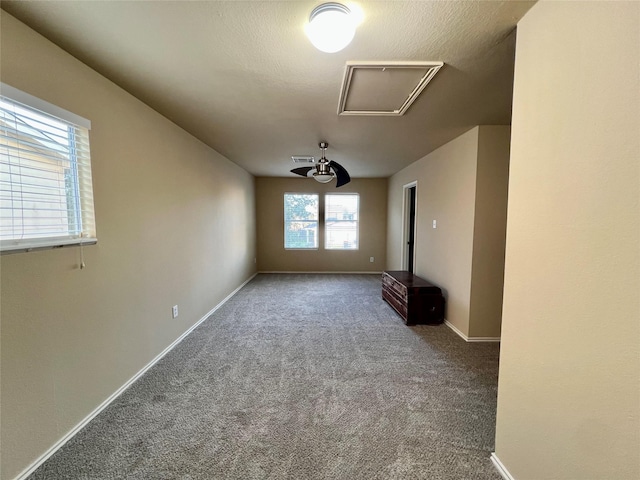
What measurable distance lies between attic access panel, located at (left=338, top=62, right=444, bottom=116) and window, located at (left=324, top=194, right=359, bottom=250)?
13.6 feet

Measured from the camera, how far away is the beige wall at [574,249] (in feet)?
2.75

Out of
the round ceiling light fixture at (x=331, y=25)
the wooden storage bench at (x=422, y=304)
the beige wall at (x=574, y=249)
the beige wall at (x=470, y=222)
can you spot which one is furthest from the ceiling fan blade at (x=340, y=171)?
the beige wall at (x=574, y=249)

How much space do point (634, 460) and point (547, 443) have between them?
0.35 meters

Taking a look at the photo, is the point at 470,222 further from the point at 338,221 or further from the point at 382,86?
the point at 338,221

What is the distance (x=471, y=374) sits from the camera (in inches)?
90.0

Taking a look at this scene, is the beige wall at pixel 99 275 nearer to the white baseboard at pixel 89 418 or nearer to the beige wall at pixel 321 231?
the white baseboard at pixel 89 418

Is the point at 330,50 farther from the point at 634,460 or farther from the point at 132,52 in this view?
the point at 634,460

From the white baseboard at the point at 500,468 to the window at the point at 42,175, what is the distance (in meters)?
2.80

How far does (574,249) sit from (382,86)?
1.60m

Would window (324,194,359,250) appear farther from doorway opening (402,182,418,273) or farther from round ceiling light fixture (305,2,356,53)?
round ceiling light fixture (305,2,356,53)

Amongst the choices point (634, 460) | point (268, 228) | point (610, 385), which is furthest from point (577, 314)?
point (268, 228)

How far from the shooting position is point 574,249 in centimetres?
102

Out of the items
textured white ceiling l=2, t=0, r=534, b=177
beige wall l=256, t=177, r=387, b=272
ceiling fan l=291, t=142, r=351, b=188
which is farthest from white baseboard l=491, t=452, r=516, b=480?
beige wall l=256, t=177, r=387, b=272

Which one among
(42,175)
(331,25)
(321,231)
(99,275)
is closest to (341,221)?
(321,231)
